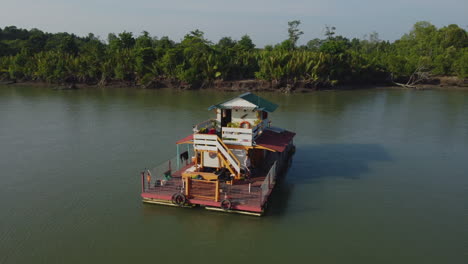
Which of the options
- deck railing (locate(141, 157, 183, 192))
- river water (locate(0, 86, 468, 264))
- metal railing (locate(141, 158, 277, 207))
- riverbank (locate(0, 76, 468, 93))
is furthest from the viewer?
riverbank (locate(0, 76, 468, 93))

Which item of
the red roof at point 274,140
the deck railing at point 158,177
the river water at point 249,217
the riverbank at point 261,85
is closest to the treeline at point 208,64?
the riverbank at point 261,85

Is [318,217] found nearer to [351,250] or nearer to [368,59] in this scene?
[351,250]

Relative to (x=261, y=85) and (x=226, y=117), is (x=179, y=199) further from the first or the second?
(x=261, y=85)

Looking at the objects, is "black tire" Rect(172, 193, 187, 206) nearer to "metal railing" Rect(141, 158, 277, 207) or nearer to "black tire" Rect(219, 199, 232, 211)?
"metal railing" Rect(141, 158, 277, 207)

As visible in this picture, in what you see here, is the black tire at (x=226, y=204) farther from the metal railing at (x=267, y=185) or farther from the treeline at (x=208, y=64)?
the treeline at (x=208, y=64)

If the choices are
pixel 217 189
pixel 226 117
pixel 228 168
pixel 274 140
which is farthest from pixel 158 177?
pixel 274 140

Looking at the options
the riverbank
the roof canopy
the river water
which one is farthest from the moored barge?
the riverbank
